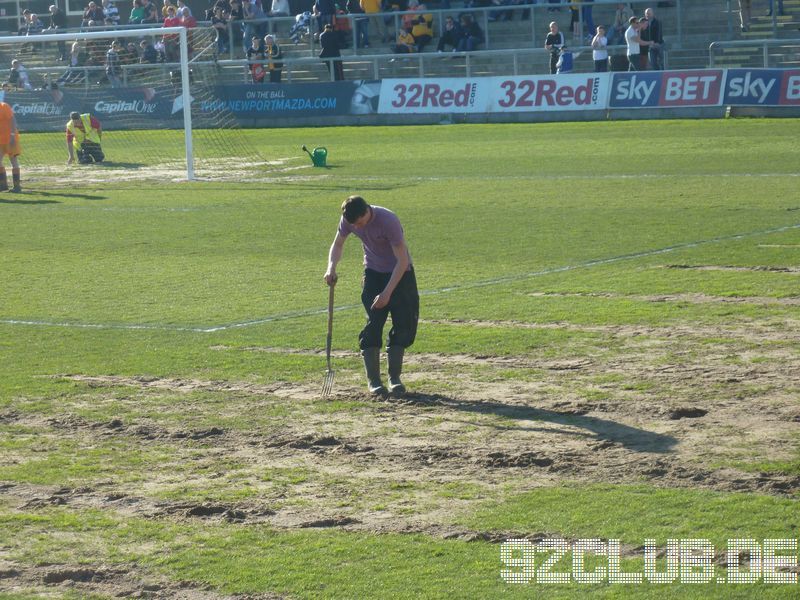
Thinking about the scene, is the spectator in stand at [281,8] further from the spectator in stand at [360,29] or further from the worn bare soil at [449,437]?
the worn bare soil at [449,437]

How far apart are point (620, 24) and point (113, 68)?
15059 mm

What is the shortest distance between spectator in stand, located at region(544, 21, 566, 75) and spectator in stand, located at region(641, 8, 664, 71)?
264 cm

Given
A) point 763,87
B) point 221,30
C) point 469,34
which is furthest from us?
point 221,30

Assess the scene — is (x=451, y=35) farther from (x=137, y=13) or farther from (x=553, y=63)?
(x=137, y=13)

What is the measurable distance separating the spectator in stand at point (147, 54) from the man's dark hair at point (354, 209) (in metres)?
31.1

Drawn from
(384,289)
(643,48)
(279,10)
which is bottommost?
(384,289)

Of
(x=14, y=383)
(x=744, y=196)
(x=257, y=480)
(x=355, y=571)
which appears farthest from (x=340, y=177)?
(x=355, y=571)

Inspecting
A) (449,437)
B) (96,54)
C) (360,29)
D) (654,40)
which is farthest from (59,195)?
(360,29)

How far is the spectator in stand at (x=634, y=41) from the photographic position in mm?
36500

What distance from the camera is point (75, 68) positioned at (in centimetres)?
3750

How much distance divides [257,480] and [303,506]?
2.19 ft

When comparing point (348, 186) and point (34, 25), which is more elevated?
point (34, 25)

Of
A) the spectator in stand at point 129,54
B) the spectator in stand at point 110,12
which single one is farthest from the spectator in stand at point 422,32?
the spectator in stand at point 110,12

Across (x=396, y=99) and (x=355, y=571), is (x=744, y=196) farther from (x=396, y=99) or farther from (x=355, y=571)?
(x=396, y=99)
